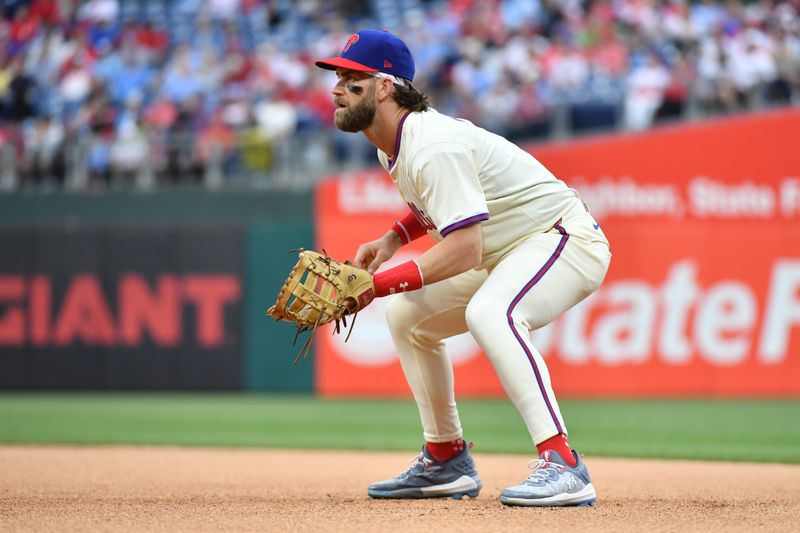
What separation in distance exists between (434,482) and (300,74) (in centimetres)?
951

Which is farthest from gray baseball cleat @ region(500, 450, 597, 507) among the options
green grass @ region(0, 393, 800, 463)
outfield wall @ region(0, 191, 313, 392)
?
outfield wall @ region(0, 191, 313, 392)

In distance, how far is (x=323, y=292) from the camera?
3.88m

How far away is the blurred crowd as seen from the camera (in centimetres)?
1209

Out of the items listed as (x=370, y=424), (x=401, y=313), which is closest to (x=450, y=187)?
(x=401, y=313)

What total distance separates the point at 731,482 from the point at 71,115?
10179 mm

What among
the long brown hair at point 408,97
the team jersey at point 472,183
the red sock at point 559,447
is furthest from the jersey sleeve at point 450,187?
the red sock at point 559,447

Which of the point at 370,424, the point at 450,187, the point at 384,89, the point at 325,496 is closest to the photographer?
the point at 450,187

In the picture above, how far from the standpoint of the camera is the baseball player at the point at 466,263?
3891 millimetres

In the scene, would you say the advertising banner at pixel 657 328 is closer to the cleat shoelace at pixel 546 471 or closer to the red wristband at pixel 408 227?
the red wristband at pixel 408 227

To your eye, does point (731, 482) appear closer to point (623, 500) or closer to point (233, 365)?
point (623, 500)

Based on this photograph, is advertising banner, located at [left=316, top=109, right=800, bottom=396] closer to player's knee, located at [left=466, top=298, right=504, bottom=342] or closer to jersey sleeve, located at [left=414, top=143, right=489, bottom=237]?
player's knee, located at [left=466, top=298, right=504, bottom=342]

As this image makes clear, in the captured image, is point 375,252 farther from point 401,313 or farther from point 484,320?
point 484,320

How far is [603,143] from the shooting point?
12.1 metres

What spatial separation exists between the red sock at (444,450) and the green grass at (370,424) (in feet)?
7.45
